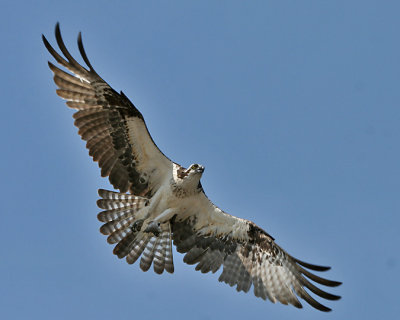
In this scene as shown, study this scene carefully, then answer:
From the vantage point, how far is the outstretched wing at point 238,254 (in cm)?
1806

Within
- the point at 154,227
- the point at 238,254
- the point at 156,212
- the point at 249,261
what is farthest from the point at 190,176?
the point at 249,261

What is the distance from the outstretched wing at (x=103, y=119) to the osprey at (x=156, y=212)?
0.02 metres

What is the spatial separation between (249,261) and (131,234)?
2.60 meters

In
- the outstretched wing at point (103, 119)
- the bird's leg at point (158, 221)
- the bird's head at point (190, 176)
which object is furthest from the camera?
the bird's leg at point (158, 221)

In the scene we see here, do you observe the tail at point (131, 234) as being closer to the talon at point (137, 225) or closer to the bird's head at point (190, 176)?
the talon at point (137, 225)

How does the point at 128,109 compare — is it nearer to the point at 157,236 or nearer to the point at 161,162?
the point at 161,162

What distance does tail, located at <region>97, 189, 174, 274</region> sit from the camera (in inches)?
715

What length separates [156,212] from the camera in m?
18.3

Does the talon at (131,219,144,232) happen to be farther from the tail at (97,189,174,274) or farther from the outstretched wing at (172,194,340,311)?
the outstretched wing at (172,194,340,311)

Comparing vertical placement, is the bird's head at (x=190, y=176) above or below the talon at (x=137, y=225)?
above

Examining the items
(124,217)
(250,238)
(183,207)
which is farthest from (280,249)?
(124,217)

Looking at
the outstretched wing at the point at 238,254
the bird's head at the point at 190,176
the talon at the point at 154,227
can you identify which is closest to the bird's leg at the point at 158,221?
the talon at the point at 154,227

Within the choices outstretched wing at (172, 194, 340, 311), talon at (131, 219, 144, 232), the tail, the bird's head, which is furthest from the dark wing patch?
the bird's head

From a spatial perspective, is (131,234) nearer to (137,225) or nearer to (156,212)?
(137,225)
